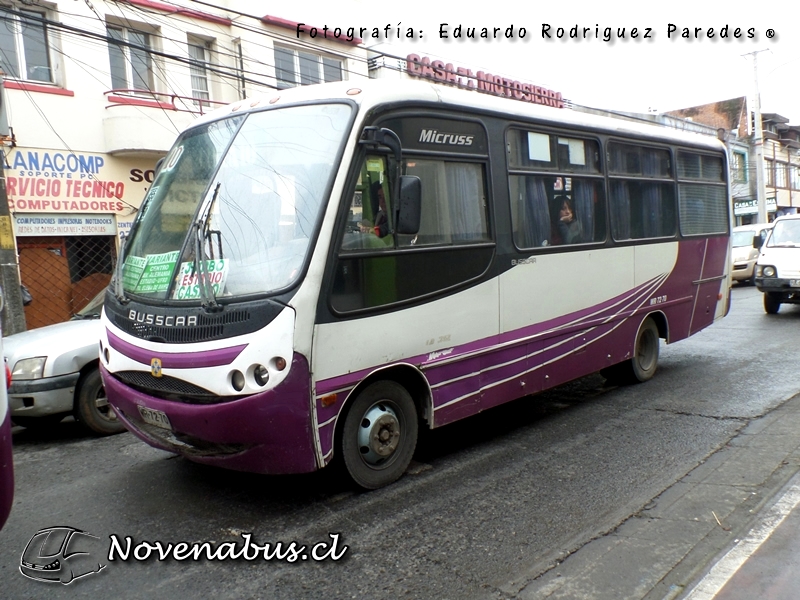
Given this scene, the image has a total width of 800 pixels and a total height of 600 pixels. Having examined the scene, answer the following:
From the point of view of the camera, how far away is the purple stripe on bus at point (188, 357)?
4352 millimetres

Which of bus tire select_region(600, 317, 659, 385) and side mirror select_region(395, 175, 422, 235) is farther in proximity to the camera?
bus tire select_region(600, 317, 659, 385)

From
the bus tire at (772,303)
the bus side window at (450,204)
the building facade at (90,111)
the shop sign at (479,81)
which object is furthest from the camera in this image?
the shop sign at (479,81)

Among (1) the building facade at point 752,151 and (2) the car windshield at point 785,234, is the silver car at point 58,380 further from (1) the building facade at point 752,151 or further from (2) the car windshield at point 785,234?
(1) the building facade at point 752,151

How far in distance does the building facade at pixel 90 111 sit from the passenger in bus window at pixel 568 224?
23.1 ft

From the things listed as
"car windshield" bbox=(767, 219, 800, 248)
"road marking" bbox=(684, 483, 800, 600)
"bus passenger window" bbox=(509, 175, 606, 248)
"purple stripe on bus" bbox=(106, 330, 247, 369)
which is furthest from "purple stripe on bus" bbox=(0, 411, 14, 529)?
"car windshield" bbox=(767, 219, 800, 248)

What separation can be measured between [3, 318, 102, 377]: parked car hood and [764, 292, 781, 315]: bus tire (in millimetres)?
12305

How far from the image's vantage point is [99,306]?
302 inches

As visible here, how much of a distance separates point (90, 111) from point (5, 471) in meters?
11.8

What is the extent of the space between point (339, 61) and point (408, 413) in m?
13.7

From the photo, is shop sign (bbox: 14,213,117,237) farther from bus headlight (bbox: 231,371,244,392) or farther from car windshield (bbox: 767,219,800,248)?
car windshield (bbox: 767,219,800,248)

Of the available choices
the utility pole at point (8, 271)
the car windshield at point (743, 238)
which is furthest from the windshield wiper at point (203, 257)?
the car windshield at point (743, 238)

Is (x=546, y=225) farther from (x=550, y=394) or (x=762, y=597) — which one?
(x=762, y=597)

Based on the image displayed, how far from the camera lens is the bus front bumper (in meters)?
4.36

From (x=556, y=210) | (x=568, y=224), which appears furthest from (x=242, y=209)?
(x=568, y=224)
